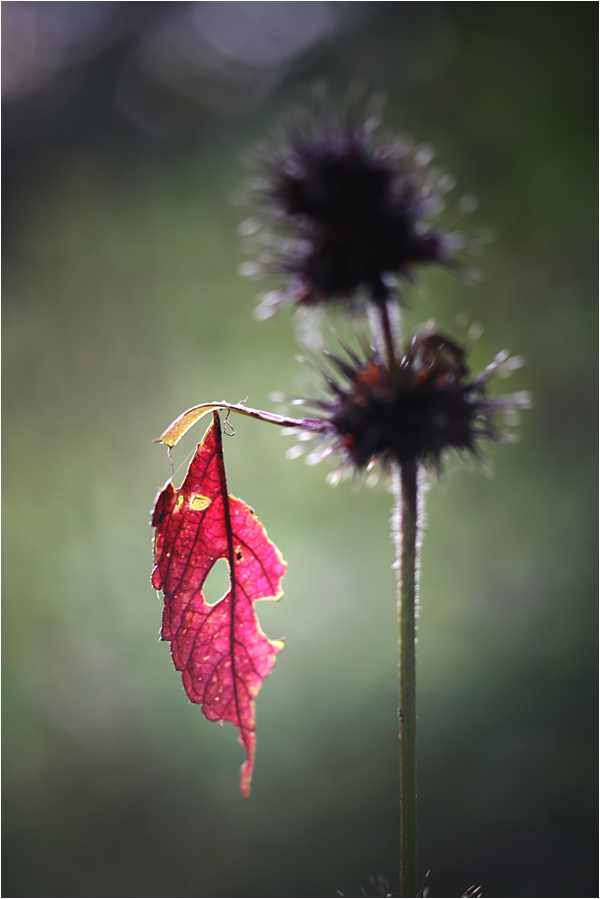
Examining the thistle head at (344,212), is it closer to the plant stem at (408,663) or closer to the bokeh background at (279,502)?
the plant stem at (408,663)

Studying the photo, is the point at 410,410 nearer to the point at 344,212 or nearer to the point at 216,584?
the point at 344,212

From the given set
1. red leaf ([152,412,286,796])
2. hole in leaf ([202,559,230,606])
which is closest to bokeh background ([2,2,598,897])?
hole in leaf ([202,559,230,606])

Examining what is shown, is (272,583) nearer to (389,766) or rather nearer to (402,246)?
(402,246)

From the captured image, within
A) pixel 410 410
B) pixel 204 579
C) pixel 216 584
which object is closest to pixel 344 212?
pixel 410 410

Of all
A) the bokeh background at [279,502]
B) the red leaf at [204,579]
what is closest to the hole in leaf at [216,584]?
the bokeh background at [279,502]

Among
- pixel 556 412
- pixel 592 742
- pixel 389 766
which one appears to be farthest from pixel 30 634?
pixel 556 412
